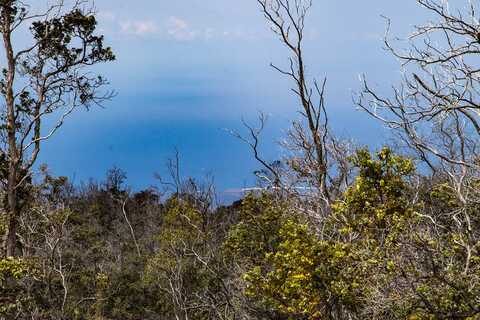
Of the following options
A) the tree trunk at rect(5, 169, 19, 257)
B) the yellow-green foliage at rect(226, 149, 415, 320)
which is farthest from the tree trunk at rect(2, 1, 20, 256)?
the yellow-green foliage at rect(226, 149, 415, 320)

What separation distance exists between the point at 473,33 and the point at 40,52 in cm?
1618

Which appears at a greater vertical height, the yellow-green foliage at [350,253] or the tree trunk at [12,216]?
the tree trunk at [12,216]

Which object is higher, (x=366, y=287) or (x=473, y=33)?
(x=473, y=33)

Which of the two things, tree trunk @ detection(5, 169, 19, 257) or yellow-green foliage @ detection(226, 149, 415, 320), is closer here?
yellow-green foliage @ detection(226, 149, 415, 320)

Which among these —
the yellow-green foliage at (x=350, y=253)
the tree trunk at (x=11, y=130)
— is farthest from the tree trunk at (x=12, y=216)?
the yellow-green foliage at (x=350, y=253)

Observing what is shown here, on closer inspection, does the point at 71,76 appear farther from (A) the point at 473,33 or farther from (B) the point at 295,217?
(A) the point at 473,33

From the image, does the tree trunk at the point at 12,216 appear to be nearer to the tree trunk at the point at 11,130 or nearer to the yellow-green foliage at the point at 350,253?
the tree trunk at the point at 11,130

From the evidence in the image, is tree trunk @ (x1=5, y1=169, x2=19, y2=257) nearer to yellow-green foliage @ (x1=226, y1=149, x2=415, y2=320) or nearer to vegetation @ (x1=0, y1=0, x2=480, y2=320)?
vegetation @ (x1=0, y1=0, x2=480, y2=320)

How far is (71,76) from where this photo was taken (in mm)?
20344

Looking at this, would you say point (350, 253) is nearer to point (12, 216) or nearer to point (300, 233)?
point (300, 233)

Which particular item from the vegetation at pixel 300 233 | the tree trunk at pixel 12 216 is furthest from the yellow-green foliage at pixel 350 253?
the tree trunk at pixel 12 216

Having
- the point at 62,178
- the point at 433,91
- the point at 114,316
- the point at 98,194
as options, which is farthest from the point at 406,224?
the point at 98,194

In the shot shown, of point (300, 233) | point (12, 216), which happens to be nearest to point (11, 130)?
point (12, 216)

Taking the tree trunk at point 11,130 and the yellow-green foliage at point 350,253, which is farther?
the tree trunk at point 11,130
